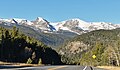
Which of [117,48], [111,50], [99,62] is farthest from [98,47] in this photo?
[117,48]

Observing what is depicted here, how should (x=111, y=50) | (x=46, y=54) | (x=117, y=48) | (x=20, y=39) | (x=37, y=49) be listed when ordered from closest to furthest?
(x=117, y=48), (x=111, y=50), (x=20, y=39), (x=37, y=49), (x=46, y=54)

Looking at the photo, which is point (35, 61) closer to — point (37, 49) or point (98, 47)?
A: point (37, 49)

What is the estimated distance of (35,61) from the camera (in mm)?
169375

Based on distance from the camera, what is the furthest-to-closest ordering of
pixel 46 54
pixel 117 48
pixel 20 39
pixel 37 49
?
pixel 46 54 < pixel 37 49 < pixel 20 39 < pixel 117 48

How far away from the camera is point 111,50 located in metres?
155

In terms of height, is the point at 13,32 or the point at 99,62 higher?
the point at 13,32

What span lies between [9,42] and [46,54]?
48.8m

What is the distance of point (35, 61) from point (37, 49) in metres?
16.2

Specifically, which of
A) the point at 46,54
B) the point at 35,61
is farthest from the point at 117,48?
the point at 46,54

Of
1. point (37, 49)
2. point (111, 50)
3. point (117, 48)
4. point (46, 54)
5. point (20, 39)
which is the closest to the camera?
point (117, 48)

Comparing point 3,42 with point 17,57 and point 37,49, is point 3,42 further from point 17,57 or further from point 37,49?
point 37,49

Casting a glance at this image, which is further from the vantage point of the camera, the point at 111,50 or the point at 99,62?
the point at 99,62

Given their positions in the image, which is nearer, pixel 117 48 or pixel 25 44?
pixel 117 48

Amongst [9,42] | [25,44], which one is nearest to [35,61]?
[25,44]
